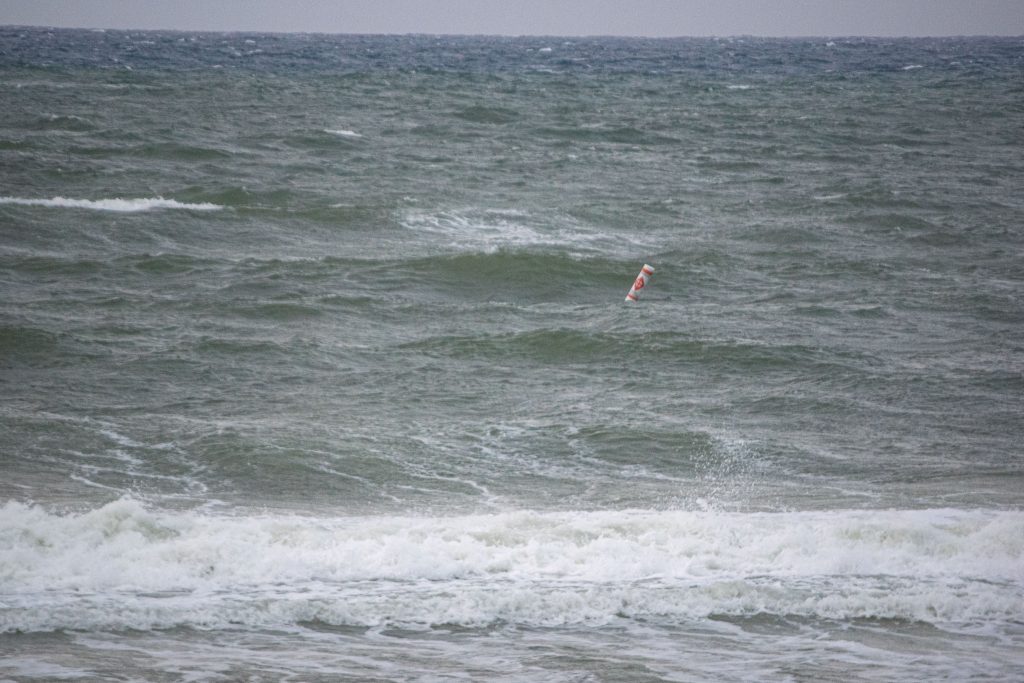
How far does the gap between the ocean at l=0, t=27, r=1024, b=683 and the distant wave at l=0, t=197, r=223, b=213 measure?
0.20m

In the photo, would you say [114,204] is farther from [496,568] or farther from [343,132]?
[496,568]

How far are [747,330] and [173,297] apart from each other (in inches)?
291


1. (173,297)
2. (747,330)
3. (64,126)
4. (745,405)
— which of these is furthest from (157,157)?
(745,405)

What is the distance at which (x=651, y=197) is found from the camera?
26781 mm

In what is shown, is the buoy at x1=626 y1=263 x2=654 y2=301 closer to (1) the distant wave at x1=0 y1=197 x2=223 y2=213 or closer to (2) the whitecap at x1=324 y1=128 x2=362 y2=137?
(1) the distant wave at x1=0 y1=197 x2=223 y2=213

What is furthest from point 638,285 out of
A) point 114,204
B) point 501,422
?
point 114,204

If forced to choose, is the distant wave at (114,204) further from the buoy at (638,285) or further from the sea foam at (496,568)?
the sea foam at (496,568)

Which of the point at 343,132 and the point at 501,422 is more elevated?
the point at 343,132

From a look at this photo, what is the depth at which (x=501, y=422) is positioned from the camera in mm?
11875

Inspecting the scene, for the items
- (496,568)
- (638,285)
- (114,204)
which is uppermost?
(114,204)

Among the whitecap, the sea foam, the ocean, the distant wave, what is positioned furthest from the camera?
the whitecap

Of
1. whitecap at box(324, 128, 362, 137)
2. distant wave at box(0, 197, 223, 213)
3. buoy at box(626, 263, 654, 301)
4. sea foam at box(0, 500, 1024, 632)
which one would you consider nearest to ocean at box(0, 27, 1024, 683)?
sea foam at box(0, 500, 1024, 632)

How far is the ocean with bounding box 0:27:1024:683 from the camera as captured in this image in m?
7.26

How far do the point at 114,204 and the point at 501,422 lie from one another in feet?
44.8
